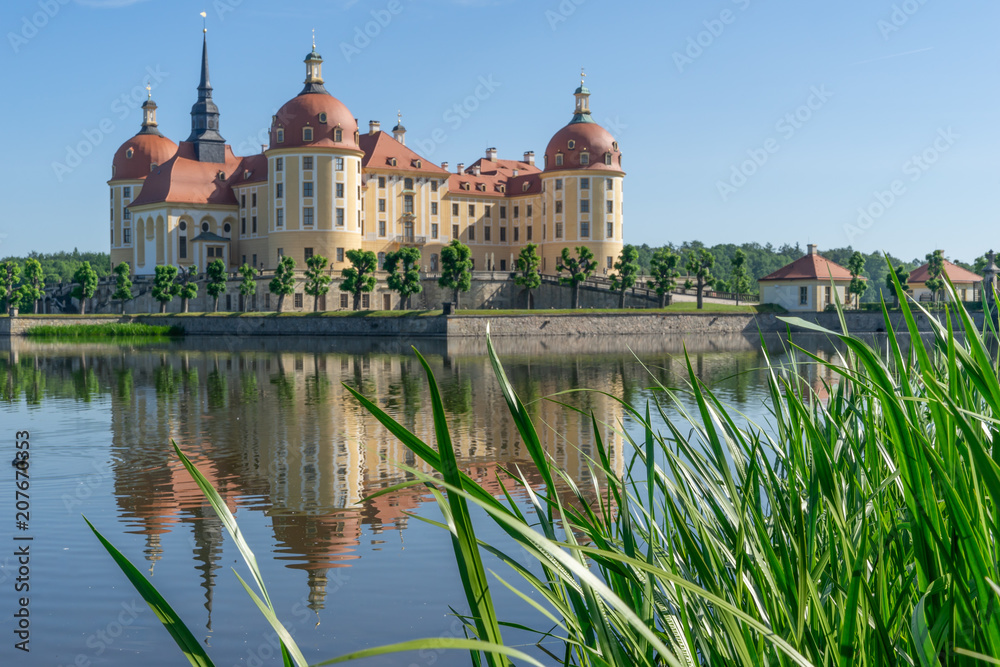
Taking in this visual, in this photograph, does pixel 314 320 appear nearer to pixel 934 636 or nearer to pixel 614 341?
pixel 614 341

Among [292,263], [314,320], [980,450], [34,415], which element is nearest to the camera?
[980,450]

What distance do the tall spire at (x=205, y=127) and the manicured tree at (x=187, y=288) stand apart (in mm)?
15843

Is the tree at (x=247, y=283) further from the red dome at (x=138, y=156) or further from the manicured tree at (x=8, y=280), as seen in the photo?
the red dome at (x=138, y=156)

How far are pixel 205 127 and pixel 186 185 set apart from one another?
8.55 meters

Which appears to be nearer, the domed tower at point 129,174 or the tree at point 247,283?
the tree at point 247,283

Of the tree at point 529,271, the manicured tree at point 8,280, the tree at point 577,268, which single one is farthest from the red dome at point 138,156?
the tree at point 577,268

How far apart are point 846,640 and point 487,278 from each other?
63.3 m

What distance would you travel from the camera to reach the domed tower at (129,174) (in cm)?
7412

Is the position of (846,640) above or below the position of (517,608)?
above

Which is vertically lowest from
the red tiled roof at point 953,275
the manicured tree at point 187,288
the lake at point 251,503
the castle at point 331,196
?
the lake at point 251,503

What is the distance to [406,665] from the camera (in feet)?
20.1

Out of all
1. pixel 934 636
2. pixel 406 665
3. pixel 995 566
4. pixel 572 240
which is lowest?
pixel 406 665

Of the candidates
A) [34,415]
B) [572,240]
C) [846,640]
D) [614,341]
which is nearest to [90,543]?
[846,640]

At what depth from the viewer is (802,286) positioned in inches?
2431
